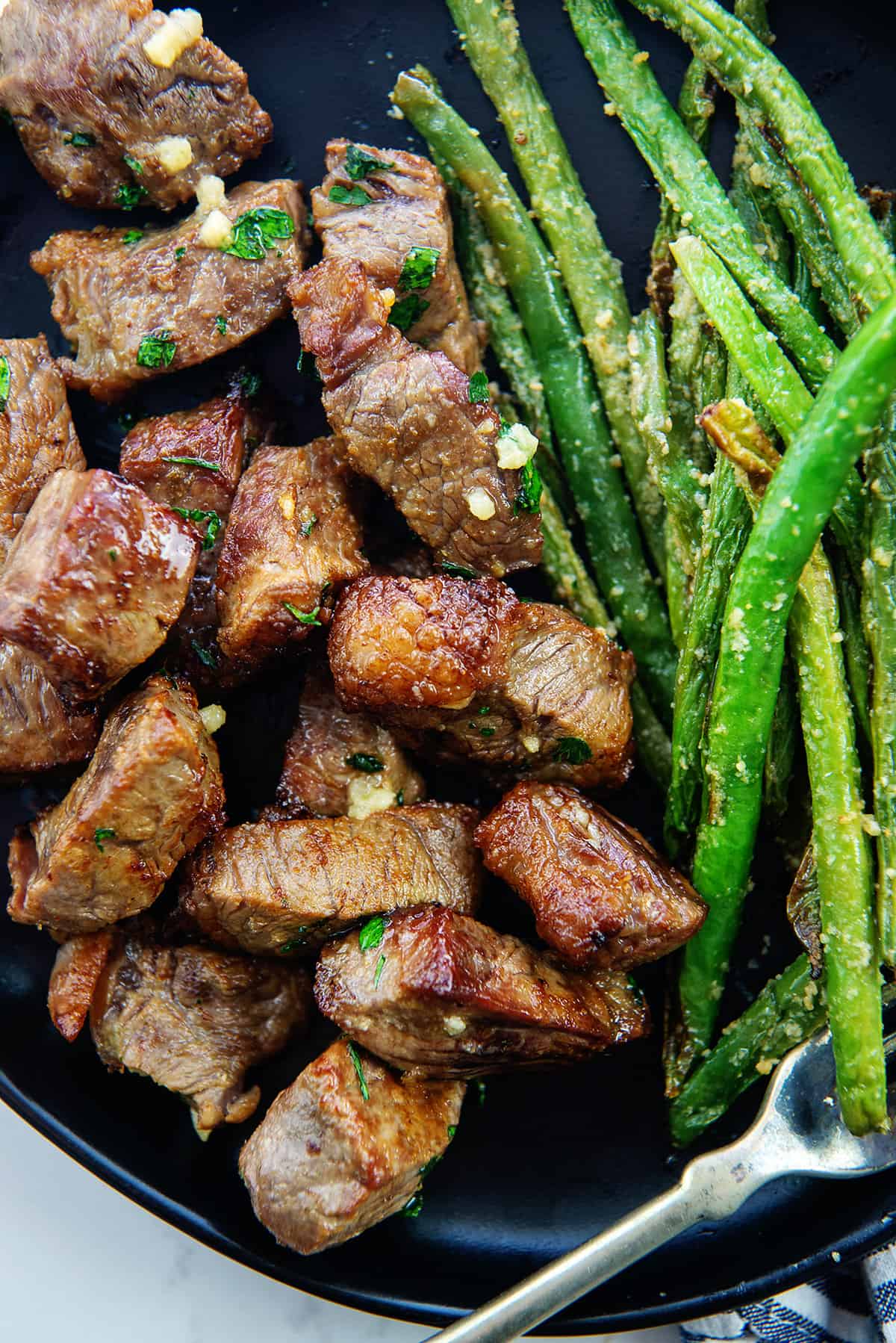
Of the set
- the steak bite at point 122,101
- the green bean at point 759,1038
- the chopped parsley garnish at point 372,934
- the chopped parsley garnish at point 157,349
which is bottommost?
the green bean at point 759,1038

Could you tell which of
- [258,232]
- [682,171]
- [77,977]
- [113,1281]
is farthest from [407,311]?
[113,1281]

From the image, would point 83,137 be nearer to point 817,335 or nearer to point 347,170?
point 347,170

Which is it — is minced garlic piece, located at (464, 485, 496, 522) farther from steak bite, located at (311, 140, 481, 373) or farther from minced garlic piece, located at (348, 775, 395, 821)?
minced garlic piece, located at (348, 775, 395, 821)

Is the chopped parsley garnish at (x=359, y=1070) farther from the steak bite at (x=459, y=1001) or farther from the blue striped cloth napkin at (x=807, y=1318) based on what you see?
the blue striped cloth napkin at (x=807, y=1318)

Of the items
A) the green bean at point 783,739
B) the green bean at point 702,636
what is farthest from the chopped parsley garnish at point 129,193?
the green bean at point 783,739

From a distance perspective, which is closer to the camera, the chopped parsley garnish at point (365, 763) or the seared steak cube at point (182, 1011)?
the seared steak cube at point (182, 1011)

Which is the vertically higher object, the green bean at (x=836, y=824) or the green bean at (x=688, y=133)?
the green bean at (x=688, y=133)
